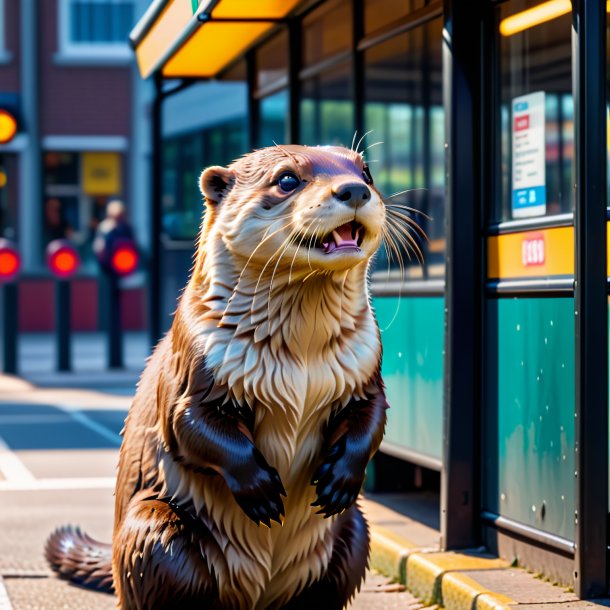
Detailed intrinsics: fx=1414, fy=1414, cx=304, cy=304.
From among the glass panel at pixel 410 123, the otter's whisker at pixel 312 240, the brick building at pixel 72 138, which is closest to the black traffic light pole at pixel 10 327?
the glass panel at pixel 410 123

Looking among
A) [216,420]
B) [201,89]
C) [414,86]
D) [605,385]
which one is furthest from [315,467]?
[201,89]

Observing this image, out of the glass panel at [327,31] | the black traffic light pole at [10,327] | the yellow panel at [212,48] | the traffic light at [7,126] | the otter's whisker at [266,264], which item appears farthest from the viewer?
the black traffic light pole at [10,327]

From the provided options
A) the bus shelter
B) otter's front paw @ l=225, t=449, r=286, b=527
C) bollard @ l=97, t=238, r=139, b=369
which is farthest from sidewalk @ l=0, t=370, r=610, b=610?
bollard @ l=97, t=238, r=139, b=369

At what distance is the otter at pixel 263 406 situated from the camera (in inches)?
157

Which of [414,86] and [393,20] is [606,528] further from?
[414,86]

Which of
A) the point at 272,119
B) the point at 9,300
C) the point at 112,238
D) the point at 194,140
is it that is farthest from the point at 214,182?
the point at 194,140

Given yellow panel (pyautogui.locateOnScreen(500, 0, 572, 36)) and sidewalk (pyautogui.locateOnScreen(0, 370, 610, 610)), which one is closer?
sidewalk (pyautogui.locateOnScreen(0, 370, 610, 610))

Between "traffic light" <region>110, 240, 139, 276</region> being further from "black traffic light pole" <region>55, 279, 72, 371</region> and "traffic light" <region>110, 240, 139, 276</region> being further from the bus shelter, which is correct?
the bus shelter

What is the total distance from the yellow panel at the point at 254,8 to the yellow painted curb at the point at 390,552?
273cm

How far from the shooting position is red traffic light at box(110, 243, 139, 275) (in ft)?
54.3

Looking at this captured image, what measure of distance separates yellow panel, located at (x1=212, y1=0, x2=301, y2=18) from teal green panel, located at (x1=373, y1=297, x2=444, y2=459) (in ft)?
5.49

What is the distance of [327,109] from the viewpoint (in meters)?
9.21

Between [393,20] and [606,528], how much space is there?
10.2ft

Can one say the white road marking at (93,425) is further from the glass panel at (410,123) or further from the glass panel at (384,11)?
the glass panel at (384,11)
